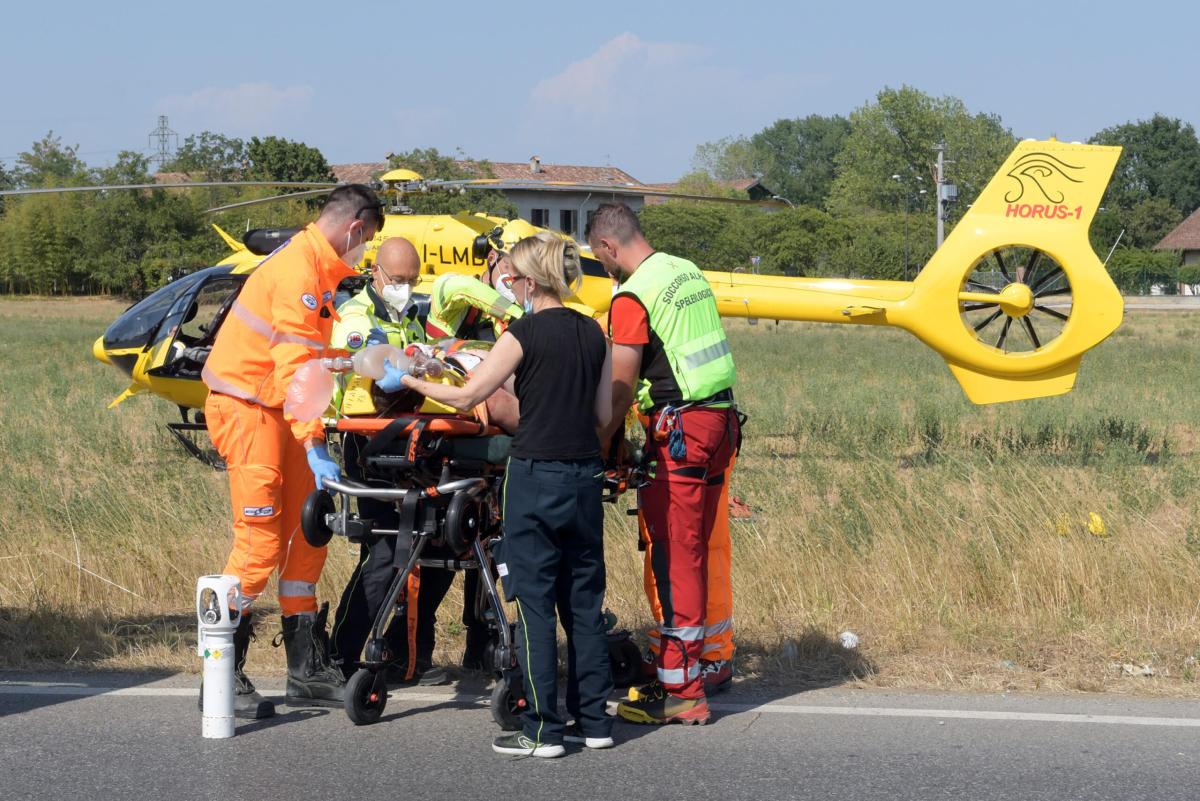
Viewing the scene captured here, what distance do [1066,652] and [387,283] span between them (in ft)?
12.3

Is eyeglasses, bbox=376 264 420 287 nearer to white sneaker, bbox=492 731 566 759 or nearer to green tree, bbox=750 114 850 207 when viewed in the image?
white sneaker, bbox=492 731 566 759

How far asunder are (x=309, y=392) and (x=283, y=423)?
418mm

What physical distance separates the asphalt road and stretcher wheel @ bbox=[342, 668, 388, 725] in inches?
2.6

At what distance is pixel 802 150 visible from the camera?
16762cm

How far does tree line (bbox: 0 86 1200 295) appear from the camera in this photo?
205 feet

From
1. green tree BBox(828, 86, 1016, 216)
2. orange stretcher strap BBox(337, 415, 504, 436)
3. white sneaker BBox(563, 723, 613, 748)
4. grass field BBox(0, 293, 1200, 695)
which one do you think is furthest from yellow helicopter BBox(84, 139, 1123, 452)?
green tree BBox(828, 86, 1016, 216)

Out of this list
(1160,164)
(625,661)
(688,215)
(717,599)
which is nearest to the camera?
(717,599)

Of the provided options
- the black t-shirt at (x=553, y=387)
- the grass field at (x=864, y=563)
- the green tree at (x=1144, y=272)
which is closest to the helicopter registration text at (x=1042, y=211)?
the grass field at (x=864, y=563)

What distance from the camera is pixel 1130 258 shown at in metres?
79.0

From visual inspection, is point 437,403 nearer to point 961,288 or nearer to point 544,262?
point 544,262

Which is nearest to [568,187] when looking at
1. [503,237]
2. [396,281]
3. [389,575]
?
[503,237]

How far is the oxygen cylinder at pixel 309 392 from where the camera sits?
18.4 ft

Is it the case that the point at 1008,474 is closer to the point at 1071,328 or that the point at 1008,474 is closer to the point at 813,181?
the point at 1071,328

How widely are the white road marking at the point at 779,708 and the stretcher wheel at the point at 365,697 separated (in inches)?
15.3
